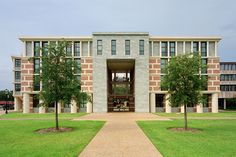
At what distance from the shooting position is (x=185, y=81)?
796 inches

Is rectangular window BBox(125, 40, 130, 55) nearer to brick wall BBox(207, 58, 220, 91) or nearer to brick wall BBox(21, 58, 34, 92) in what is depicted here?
brick wall BBox(207, 58, 220, 91)

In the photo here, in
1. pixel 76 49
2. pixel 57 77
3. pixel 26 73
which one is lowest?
pixel 57 77

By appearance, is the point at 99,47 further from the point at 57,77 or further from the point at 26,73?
the point at 57,77

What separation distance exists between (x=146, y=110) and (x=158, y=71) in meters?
Result: 9.16

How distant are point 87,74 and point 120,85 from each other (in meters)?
14.8

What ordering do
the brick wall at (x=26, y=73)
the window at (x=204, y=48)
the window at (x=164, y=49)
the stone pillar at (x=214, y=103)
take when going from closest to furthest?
the stone pillar at (x=214, y=103)
the brick wall at (x=26, y=73)
the window at (x=204, y=48)
the window at (x=164, y=49)

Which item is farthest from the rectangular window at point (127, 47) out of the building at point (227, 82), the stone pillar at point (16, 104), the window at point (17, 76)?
Answer: the stone pillar at point (16, 104)

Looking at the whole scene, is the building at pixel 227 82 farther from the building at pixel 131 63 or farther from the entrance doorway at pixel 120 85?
the entrance doorway at pixel 120 85

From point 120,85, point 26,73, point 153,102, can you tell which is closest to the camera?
point 153,102

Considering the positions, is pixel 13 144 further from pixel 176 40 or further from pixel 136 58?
pixel 176 40

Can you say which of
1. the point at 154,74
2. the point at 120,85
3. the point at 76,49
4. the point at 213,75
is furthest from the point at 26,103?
the point at 213,75

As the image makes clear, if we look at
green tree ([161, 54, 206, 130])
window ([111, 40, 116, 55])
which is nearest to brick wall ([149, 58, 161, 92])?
window ([111, 40, 116, 55])

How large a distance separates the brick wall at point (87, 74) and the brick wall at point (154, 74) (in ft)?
43.4

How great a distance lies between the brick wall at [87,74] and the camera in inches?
1962
